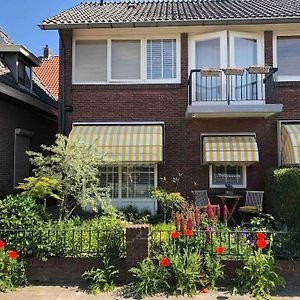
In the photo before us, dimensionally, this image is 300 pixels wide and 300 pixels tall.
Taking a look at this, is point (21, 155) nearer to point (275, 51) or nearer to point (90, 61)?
point (90, 61)

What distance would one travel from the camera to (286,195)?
10.5 meters

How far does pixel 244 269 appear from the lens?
7852 millimetres

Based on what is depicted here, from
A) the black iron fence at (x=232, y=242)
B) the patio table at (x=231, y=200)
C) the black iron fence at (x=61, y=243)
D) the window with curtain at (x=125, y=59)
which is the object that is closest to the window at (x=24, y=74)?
the window with curtain at (x=125, y=59)

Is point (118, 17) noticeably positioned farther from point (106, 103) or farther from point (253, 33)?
point (253, 33)

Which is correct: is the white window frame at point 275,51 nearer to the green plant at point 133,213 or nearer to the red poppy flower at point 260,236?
the green plant at point 133,213

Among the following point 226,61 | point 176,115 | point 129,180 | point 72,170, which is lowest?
point 129,180

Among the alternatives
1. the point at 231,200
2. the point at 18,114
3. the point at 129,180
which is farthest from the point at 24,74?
the point at 231,200

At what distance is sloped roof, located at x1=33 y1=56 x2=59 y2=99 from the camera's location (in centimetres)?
2437

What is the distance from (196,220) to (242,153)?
5.16m

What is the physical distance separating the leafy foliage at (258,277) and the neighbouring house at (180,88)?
6.15 meters

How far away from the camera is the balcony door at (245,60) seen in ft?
46.8

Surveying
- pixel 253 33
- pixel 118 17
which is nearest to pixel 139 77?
pixel 118 17

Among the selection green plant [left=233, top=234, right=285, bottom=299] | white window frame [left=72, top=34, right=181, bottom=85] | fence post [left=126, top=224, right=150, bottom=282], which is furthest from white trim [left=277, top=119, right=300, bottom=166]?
fence post [left=126, top=224, right=150, bottom=282]

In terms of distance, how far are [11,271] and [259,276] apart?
17.1ft
